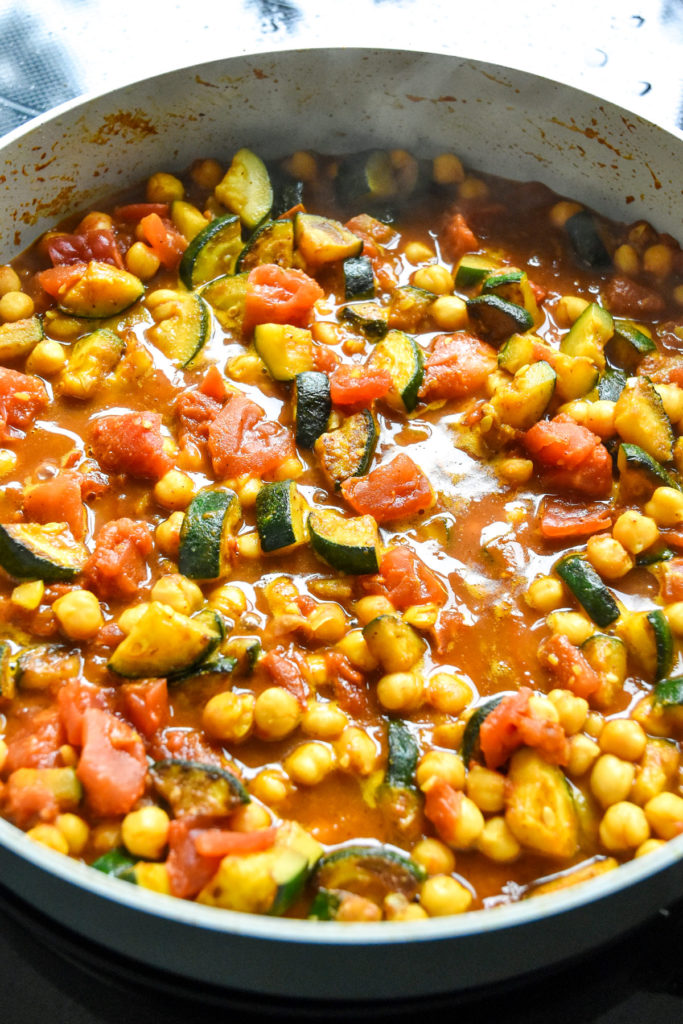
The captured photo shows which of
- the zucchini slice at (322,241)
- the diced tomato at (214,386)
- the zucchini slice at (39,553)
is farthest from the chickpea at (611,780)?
the zucchini slice at (322,241)

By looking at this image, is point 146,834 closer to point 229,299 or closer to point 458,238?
point 229,299

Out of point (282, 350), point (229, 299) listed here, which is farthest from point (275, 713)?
point (229, 299)

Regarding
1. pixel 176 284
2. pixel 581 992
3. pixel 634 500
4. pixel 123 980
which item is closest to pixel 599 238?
pixel 634 500

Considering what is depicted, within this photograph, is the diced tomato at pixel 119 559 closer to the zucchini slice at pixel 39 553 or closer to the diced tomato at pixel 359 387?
the zucchini slice at pixel 39 553

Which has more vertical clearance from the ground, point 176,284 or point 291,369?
point 176,284

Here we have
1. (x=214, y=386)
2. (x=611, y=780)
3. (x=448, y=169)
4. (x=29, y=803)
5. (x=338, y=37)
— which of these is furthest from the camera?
(x=338, y=37)

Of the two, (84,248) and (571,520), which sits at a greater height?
(84,248)

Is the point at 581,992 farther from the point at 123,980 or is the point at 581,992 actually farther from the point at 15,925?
the point at 15,925

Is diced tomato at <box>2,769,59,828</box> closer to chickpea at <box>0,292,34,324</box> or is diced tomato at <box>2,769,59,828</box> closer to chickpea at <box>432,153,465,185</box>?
chickpea at <box>0,292,34,324</box>
